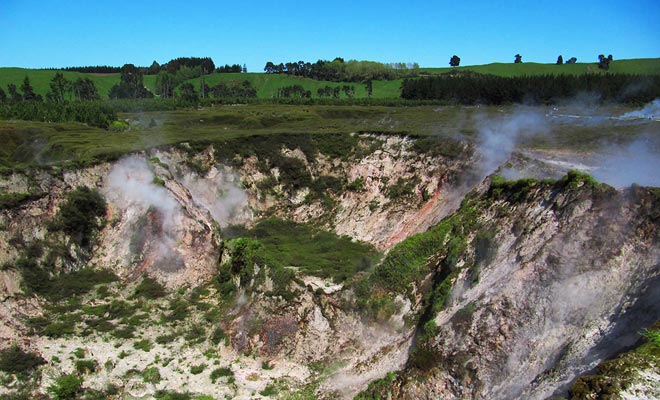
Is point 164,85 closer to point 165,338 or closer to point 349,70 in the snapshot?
point 349,70

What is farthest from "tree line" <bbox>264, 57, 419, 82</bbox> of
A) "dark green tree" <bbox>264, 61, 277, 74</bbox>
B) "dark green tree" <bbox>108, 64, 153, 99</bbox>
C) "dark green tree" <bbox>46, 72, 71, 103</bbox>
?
"dark green tree" <bbox>46, 72, 71, 103</bbox>

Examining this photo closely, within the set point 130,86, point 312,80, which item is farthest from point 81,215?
point 312,80

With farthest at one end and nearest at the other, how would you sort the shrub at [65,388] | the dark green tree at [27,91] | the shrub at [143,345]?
1. the dark green tree at [27,91]
2. the shrub at [143,345]
3. the shrub at [65,388]

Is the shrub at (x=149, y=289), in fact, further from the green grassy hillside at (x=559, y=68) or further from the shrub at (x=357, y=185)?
the green grassy hillside at (x=559, y=68)

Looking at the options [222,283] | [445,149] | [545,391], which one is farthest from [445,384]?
[445,149]

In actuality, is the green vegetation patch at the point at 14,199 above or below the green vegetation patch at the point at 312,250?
above

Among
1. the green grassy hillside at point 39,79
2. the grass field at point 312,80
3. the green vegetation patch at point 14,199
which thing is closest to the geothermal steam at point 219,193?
the green vegetation patch at point 14,199

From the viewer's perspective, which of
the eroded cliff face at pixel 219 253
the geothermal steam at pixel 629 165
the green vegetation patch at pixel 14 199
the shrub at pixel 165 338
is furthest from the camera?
the green vegetation patch at pixel 14 199
